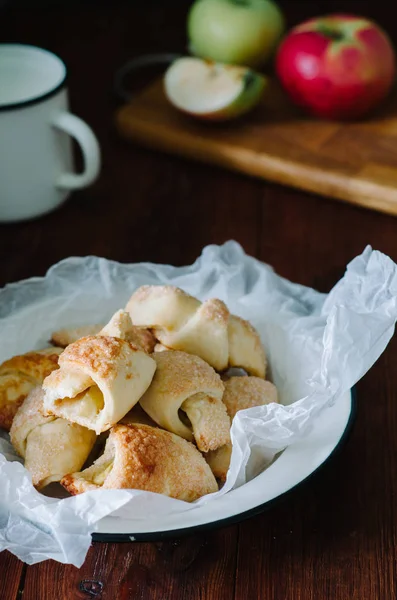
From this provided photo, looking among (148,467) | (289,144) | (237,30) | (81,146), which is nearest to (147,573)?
(148,467)

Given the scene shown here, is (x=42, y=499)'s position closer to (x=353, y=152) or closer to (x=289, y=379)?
(x=289, y=379)

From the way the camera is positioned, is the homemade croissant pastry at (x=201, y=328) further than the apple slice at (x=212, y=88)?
No

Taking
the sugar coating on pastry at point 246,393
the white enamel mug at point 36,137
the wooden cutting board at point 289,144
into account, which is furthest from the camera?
the wooden cutting board at point 289,144

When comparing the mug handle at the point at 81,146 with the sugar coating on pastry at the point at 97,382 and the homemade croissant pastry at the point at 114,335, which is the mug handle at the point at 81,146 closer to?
the homemade croissant pastry at the point at 114,335

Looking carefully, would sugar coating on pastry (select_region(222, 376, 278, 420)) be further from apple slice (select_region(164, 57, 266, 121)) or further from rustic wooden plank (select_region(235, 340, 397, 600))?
apple slice (select_region(164, 57, 266, 121))

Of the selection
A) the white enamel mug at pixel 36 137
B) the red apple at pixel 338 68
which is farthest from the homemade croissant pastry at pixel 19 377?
the red apple at pixel 338 68

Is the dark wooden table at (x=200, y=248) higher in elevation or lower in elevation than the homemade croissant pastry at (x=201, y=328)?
lower

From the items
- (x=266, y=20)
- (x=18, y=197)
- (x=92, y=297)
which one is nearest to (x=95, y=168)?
(x=18, y=197)

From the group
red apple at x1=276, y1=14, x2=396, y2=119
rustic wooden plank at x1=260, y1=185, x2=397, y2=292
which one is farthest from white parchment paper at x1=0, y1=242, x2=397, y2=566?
red apple at x1=276, y1=14, x2=396, y2=119

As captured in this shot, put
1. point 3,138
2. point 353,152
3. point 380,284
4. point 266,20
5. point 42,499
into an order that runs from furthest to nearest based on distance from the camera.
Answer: point 266,20, point 353,152, point 3,138, point 380,284, point 42,499
